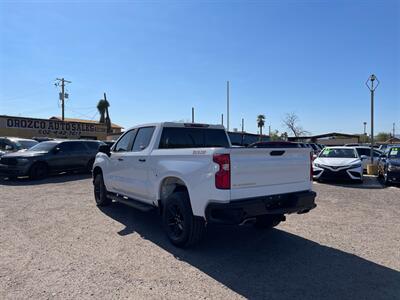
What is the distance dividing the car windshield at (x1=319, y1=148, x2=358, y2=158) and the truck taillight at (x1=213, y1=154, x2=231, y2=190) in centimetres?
1085

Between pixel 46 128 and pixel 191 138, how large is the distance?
110 ft

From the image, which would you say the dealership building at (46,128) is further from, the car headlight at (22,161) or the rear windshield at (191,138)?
the rear windshield at (191,138)

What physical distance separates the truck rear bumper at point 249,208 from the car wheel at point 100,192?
431 centimetres

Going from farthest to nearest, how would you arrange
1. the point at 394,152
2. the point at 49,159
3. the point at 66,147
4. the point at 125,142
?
the point at 66,147, the point at 49,159, the point at 394,152, the point at 125,142

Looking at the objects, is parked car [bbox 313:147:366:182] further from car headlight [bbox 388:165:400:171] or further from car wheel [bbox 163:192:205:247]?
car wheel [bbox 163:192:205:247]

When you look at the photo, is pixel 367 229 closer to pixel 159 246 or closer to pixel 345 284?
pixel 345 284

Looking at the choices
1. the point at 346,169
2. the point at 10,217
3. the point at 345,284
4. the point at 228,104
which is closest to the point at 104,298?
the point at 345,284

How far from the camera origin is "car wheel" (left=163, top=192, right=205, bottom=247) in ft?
15.0

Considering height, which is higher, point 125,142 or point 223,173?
point 125,142

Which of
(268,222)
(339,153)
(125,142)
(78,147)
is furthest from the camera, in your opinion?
(78,147)

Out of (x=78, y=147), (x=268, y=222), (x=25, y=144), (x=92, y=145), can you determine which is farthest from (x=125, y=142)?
(x=25, y=144)

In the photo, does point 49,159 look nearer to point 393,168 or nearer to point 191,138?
point 191,138

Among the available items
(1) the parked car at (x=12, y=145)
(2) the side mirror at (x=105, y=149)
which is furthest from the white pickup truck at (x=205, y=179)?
(1) the parked car at (x=12, y=145)

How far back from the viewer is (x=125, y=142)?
6.83 metres
